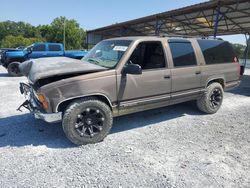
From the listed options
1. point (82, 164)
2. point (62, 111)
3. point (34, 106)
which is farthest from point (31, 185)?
point (34, 106)

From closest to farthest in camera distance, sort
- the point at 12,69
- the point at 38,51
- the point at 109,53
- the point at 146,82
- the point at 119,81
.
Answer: the point at 119,81 < the point at 146,82 < the point at 109,53 < the point at 12,69 < the point at 38,51

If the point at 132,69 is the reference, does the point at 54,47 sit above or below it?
above

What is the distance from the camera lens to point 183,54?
4.71 m

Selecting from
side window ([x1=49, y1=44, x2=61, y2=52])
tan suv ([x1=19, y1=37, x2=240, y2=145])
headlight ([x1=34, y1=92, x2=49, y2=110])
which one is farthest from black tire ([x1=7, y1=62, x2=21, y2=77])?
headlight ([x1=34, y1=92, x2=49, y2=110])

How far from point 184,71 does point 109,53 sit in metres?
1.65

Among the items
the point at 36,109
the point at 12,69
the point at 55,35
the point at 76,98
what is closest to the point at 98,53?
the point at 76,98

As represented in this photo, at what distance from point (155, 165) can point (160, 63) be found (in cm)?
210

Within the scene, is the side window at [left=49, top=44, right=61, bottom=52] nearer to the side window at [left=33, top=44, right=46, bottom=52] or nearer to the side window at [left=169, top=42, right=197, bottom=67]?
the side window at [left=33, top=44, right=46, bottom=52]

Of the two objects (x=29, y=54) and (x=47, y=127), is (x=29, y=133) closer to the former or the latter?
(x=47, y=127)

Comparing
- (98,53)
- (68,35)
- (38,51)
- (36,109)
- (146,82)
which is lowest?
(36,109)

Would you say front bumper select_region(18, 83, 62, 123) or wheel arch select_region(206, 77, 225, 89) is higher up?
wheel arch select_region(206, 77, 225, 89)

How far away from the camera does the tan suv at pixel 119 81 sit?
349 cm

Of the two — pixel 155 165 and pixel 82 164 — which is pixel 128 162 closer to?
pixel 155 165

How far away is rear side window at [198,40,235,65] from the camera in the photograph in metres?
5.16
